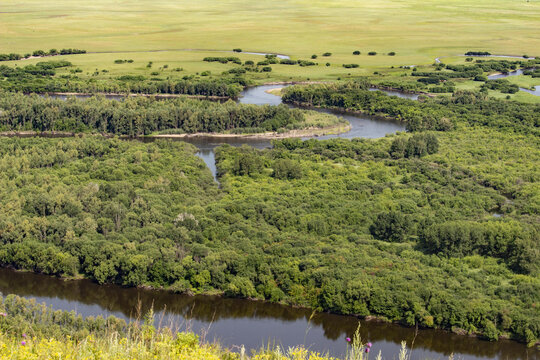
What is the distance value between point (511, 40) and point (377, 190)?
90.4m

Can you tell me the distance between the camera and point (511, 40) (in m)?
121

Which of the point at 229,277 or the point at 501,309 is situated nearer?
the point at 501,309

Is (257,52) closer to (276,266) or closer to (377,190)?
(377,190)

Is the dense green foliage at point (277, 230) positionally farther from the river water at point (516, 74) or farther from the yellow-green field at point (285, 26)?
the yellow-green field at point (285, 26)

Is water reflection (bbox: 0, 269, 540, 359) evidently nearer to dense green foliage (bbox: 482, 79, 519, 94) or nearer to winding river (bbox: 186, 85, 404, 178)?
winding river (bbox: 186, 85, 404, 178)

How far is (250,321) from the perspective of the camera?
28594 millimetres

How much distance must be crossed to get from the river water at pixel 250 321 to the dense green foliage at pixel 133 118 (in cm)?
3132

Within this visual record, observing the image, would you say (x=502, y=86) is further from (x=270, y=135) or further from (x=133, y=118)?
(x=133, y=118)

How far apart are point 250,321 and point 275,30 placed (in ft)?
351

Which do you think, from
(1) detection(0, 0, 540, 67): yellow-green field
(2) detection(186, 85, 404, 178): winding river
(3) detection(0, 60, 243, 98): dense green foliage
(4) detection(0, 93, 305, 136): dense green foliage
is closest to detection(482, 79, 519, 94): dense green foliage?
(2) detection(186, 85, 404, 178): winding river

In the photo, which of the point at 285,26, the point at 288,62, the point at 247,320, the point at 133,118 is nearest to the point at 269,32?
the point at 285,26

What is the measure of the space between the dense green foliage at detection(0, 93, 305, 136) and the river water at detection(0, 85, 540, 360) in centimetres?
3132

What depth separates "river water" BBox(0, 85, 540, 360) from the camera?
87.1ft

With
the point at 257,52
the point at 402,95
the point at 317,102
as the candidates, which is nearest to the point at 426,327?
the point at 317,102
